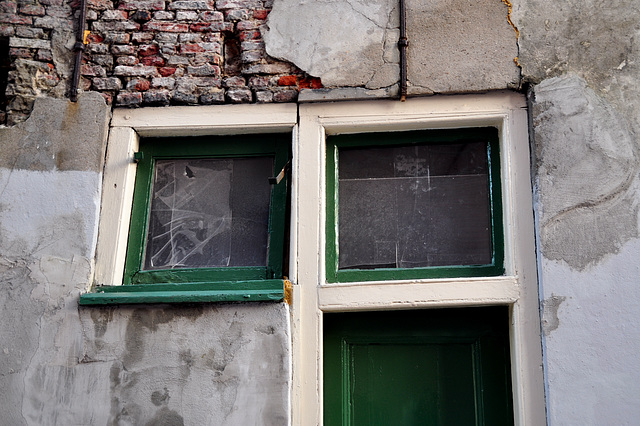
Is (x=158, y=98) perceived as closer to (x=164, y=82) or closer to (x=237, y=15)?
(x=164, y=82)

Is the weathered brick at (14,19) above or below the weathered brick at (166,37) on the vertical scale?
above

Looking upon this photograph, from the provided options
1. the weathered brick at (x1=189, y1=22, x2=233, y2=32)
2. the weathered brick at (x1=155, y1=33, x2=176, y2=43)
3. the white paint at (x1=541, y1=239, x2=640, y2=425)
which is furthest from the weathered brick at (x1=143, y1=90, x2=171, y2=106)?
the white paint at (x1=541, y1=239, x2=640, y2=425)

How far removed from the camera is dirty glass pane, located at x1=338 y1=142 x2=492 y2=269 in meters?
3.99

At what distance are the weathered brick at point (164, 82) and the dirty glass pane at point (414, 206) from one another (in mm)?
1042

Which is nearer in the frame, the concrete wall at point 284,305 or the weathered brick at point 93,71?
the concrete wall at point 284,305

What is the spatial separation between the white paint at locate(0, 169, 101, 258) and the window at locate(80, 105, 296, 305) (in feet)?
0.29

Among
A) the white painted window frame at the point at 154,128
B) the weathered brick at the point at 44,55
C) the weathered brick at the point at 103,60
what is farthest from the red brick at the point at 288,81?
the weathered brick at the point at 44,55

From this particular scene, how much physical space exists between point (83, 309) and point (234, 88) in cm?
147

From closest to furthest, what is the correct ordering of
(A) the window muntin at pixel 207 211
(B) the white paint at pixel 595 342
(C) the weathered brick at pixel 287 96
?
(B) the white paint at pixel 595 342, (A) the window muntin at pixel 207 211, (C) the weathered brick at pixel 287 96

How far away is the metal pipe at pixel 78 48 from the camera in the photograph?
167 inches

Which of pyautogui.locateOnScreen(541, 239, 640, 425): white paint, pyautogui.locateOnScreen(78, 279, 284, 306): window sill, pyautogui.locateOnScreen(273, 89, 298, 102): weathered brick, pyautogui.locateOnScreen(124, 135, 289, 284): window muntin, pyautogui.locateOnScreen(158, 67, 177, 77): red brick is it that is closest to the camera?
pyautogui.locateOnScreen(541, 239, 640, 425): white paint

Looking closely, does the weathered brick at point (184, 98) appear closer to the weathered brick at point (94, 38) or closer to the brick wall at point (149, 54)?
the brick wall at point (149, 54)

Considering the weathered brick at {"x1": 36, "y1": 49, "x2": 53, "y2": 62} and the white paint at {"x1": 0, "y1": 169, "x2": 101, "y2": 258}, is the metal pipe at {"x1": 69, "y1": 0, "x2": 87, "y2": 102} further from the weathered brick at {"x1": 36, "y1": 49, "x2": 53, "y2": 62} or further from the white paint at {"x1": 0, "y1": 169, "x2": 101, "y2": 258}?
the white paint at {"x1": 0, "y1": 169, "x2": 101, "y2": 258}

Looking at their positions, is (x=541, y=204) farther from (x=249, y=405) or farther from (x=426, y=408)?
(x=249, y=405)
